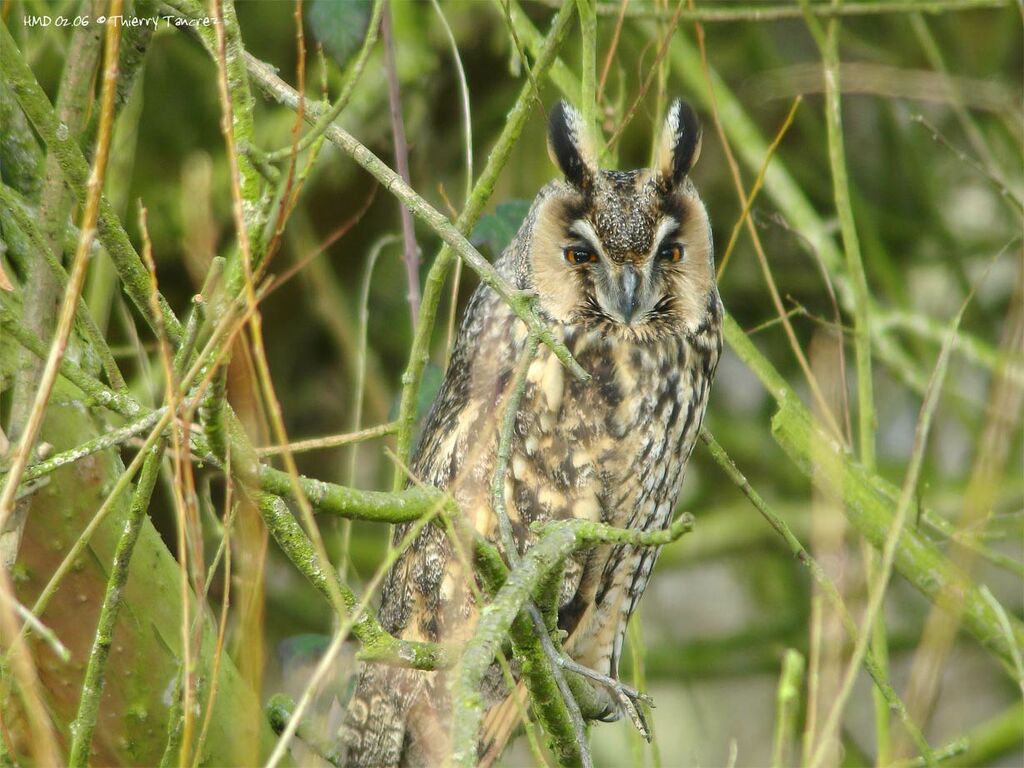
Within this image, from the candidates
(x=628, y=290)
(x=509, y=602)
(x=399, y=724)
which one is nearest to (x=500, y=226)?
(x=628, y=290)

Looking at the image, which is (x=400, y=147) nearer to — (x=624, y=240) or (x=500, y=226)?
(x=500, y=226)

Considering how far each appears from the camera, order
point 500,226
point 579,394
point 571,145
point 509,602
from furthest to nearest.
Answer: point 500,226, point 579,394, point 571,145, point 509,602

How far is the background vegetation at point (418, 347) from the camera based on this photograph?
142 cm

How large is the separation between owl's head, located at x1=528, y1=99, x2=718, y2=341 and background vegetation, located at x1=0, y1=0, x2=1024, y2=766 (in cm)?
10

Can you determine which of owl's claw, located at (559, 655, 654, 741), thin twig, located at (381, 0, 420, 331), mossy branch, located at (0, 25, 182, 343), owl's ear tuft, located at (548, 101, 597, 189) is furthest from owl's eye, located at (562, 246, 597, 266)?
mossy branch, located at (0, 25, 182, 343)

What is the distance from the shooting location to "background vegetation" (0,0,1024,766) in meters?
1.42

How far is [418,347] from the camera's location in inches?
79.6

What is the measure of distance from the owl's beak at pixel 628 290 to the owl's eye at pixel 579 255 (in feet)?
0.21

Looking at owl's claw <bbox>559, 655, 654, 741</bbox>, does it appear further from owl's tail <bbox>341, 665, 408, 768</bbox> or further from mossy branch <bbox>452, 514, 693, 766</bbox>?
owl's tail <bbox>341, 665, 408, 768</bbox>

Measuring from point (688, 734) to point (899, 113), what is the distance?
269 centimetres

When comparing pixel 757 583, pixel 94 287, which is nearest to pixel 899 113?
pixel 757 583

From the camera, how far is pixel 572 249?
2.24m

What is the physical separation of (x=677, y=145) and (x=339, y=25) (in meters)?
0.62

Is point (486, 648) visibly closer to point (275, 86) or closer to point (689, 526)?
point (689, 526)
